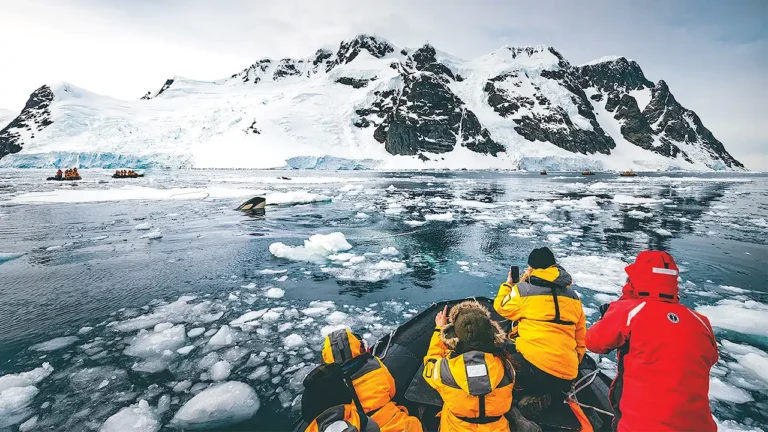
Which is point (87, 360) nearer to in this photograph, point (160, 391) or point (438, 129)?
point (160, 391)

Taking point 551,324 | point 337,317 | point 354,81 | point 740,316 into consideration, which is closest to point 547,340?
point 551,324

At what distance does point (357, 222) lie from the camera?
41.8 feet

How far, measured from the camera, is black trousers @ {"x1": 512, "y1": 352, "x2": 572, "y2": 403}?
2523mm

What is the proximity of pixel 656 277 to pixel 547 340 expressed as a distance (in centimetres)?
83

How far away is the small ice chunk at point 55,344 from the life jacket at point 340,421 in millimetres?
4033

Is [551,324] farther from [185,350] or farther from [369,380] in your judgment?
[185,350]

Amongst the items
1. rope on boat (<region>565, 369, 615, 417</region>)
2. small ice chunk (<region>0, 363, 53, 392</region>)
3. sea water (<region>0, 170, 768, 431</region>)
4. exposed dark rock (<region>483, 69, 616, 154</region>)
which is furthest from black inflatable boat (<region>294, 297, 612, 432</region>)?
exposed dark rock (<region>483, 69, 616, 154</region>)

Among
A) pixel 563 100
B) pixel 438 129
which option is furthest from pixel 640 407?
pixel 563 100

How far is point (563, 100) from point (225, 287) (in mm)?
133646

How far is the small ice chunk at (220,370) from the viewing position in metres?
3.54

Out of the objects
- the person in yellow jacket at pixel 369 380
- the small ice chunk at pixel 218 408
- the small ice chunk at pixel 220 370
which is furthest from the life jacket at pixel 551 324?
the small ice chunk at pixel 220 370

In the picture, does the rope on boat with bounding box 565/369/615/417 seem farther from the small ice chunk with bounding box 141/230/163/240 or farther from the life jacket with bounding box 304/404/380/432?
the small ice chunk with bounding box 141/230/163/240

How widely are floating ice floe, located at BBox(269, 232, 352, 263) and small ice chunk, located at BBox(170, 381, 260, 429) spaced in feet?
15.0

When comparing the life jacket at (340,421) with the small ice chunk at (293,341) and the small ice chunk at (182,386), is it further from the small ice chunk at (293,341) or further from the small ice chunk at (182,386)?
the small ice chunk at (293,341)
